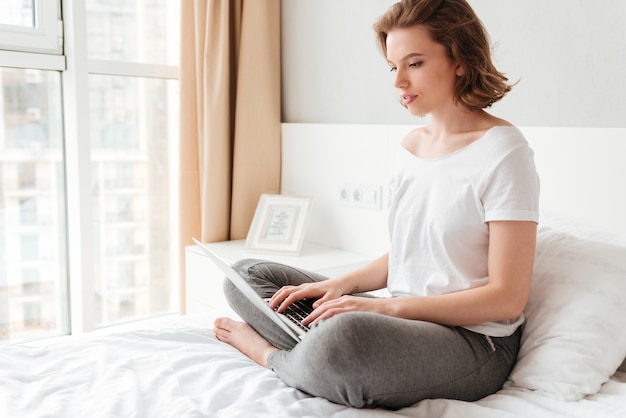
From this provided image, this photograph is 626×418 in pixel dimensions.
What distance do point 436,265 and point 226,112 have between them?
154 centimetres

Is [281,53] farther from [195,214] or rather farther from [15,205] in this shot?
[15,205]

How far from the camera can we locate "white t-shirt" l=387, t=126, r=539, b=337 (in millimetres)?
1256

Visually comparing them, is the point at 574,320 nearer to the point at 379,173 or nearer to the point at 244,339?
the point at 244,339

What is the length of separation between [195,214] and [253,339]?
141 cm

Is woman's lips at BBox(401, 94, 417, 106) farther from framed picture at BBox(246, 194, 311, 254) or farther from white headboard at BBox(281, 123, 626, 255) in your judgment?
framed picture at BBox(246, 194, 311, 254)

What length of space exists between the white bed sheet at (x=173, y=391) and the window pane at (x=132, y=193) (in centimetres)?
150

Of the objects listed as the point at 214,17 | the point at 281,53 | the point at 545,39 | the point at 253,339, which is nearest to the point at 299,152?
the point at 281,53

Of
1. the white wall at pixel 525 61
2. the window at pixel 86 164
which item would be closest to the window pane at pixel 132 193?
the window at pixel 86 164

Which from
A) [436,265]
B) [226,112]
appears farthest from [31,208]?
[436,265]

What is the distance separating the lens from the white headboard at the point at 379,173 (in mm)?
1683

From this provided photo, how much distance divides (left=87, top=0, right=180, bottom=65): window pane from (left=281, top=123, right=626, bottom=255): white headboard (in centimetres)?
68

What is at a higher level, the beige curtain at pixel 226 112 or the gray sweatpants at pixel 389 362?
the beige curtain at pixel 226 112

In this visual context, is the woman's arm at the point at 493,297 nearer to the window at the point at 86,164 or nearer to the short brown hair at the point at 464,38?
the short brown hair at the point at 464,38

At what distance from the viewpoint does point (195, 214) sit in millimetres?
2773
